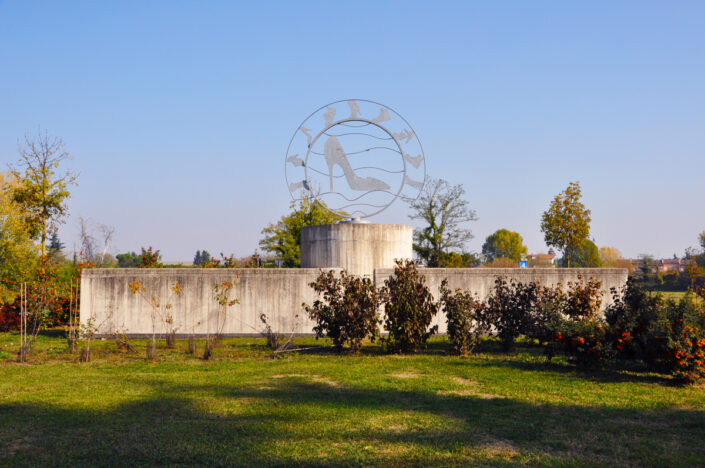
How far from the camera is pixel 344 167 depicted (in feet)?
62.3

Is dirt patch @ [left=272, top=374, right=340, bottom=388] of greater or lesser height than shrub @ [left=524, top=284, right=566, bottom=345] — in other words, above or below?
below

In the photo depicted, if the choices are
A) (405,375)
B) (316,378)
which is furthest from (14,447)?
(405,375)

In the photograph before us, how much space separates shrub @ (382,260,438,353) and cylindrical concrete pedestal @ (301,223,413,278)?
426 cm

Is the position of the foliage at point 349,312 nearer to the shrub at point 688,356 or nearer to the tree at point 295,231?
the shrub at point 688,356

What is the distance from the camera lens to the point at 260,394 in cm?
998

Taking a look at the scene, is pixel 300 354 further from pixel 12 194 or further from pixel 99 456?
pixel 12 194

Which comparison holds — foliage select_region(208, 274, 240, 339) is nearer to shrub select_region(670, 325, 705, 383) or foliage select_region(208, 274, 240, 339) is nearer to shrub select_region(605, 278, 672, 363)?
shrub select_region(605, 278, 672, 363)

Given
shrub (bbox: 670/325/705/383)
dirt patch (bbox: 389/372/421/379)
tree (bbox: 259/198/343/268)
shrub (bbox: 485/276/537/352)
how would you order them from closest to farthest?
shrub (bbox: 670/325/705/383), dirt patch (bbox: 389/372/421/379), shrub (bbox: 485/276/537/352), tree (bbox: 259/198/343/268)

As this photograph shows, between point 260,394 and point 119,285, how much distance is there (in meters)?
9.79

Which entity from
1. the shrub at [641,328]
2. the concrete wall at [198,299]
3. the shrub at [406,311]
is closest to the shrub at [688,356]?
the shrub at [641,328]

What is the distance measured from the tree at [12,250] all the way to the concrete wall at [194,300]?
14.7 ft

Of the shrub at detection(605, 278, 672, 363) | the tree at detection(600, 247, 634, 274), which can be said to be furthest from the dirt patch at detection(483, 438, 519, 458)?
the tree at detection(600, 247, 634, 274)

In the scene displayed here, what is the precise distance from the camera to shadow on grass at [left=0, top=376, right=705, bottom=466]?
21.9 feet

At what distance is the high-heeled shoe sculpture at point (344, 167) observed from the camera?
18.9 m
